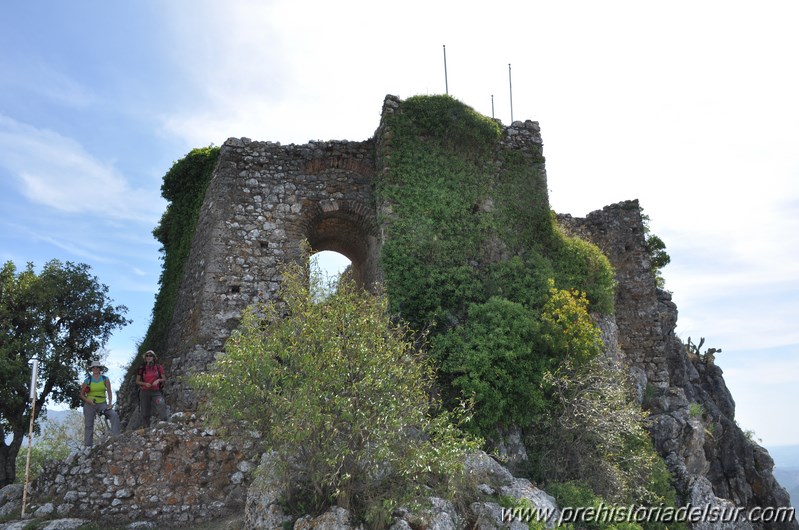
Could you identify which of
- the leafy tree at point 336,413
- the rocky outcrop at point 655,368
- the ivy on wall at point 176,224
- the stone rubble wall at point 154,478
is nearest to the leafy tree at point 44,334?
the ivy on wall at point 176,224

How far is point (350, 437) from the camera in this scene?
727 cm

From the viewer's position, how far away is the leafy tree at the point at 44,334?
41.3 ft

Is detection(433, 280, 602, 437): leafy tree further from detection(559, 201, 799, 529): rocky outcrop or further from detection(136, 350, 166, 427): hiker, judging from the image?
detection(136, 350, 166, 427): hiker

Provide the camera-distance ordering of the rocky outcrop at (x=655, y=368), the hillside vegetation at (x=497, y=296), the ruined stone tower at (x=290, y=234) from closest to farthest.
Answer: the hillside vegetation at (x=497, y=296), the ruined stone tower at (x=290, y=234), the rocky outcrop at (x=655, y=368)

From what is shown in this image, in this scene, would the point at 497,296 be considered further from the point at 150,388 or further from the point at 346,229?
the point at 150,388

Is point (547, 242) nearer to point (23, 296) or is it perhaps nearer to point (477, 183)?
point (477, 183)

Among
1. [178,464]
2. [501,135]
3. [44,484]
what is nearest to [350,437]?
[178,464]

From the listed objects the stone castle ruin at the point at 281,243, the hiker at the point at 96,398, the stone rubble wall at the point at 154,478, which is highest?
the stone castle ruin at the point at 281,243

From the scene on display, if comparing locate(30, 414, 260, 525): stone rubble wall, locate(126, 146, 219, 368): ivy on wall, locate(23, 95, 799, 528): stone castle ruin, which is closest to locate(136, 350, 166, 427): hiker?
locate(23, 95, 799, 528): stone castle ruin

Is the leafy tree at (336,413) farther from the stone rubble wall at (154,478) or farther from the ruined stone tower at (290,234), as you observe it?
the ruined stone tower at (290,234)

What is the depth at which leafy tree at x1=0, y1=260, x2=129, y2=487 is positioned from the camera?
41.3ft

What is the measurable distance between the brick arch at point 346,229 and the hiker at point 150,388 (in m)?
4.19

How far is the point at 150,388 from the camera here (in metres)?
11.2

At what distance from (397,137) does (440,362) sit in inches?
211
